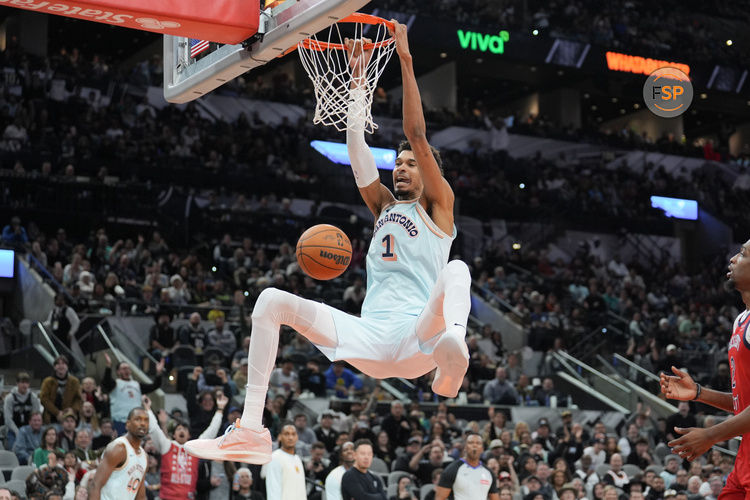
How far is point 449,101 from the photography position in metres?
33.7

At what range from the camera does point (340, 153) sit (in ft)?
92.1

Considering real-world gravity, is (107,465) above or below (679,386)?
below

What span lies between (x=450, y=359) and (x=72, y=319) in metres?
11.9

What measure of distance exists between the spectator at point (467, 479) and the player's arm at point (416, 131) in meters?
4.83

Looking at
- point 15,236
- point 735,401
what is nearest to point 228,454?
point 735,401

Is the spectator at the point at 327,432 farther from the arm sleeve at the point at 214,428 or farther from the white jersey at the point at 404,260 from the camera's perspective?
the white jersey at the point at 404,260

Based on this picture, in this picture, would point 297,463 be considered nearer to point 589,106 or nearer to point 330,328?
point 330,328

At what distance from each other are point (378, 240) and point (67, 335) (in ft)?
34.9

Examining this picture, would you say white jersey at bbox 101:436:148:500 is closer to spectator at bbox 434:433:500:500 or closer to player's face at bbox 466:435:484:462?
spectator at bbox 434:433:500:500

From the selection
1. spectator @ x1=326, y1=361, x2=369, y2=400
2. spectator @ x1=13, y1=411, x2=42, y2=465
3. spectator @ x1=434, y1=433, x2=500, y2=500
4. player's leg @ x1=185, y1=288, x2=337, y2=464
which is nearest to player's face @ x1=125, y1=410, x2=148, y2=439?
spectator @ x1=434, y1=433, x2=500, y2=500

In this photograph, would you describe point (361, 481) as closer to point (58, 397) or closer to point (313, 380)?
point (58, 397)

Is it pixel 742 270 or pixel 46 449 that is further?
pixel 46 449

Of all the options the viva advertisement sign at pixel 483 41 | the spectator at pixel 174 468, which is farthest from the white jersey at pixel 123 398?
the viva advertisement sign at pixel 483 41

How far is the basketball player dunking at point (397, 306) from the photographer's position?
20.4 feet
